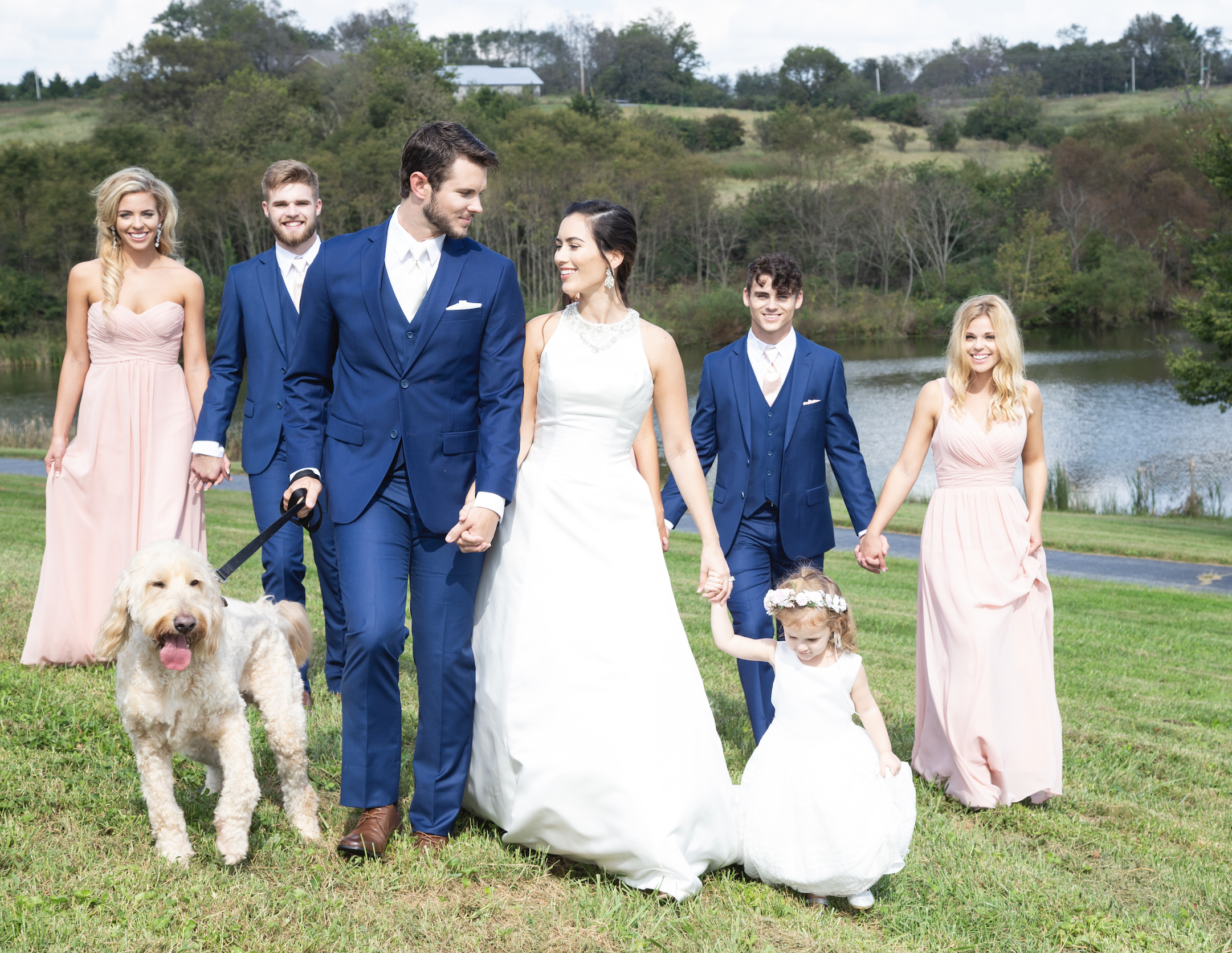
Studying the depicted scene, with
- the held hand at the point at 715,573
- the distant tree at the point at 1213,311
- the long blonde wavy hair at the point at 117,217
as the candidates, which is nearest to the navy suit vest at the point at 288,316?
the long blonde wavy hair at the point at 117,217

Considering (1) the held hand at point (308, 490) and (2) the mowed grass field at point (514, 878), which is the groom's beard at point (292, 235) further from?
(2) the mowed grass field at point (514, 878)

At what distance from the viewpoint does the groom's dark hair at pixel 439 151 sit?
4.23m

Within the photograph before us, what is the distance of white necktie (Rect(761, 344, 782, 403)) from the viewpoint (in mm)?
6090

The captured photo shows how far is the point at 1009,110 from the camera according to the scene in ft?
332

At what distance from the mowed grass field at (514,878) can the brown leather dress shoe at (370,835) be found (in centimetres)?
6

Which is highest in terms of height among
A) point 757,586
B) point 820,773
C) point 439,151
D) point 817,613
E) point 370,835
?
point 439,151

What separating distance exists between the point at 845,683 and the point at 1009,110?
4298 inches

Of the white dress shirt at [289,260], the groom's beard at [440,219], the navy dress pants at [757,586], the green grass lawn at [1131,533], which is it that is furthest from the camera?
the green grass lawn at [1131,533]

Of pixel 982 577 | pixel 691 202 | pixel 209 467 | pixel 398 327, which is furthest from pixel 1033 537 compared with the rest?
pixel 691 202

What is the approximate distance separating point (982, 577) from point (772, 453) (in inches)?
52.0

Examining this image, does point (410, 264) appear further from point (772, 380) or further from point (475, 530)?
point (772, 380)

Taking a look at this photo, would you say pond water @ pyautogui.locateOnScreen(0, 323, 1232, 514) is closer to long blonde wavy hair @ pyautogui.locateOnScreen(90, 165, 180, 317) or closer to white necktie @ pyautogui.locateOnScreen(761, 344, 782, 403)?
white necktie @ pyautogui.locateOnScreen(761, 344, 782, 403)

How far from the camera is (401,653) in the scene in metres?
4.28

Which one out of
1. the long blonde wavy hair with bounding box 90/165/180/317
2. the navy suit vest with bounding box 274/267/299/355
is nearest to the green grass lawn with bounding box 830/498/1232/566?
the navy suit vest with bounding box 274/267/299/355
